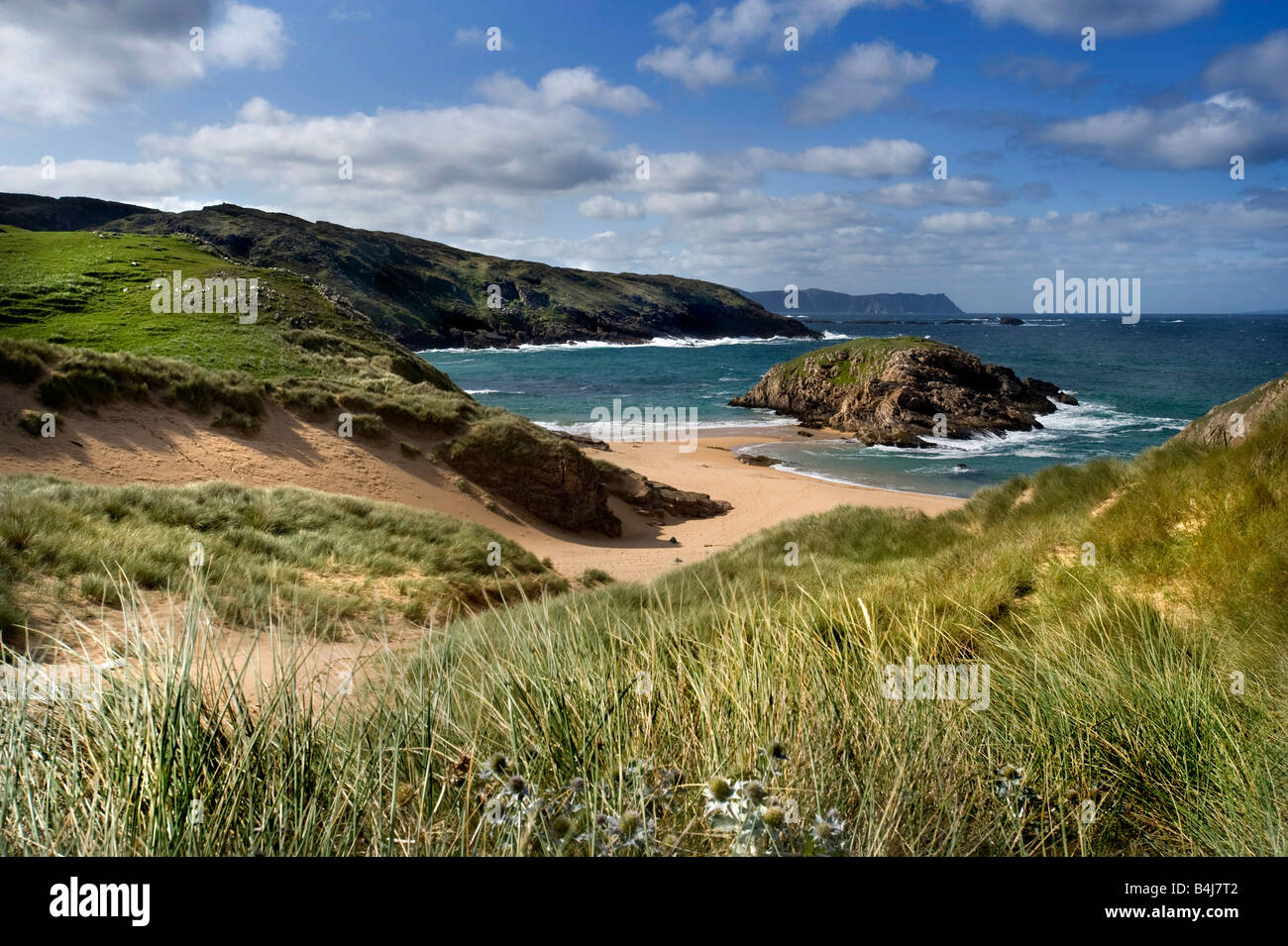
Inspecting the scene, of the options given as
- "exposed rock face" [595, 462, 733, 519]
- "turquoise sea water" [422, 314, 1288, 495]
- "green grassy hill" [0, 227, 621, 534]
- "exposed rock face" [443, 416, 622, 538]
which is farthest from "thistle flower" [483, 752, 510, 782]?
"turquoise sea water" [422, 314, 1288, 495]

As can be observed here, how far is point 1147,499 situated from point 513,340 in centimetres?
10929

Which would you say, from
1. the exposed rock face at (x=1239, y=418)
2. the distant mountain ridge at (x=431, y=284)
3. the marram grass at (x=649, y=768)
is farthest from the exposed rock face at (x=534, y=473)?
the distant mountain ridge at (x=431, y=284)

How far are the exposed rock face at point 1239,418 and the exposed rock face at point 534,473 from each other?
14.1 metres

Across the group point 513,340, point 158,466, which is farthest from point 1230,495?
point 513,340

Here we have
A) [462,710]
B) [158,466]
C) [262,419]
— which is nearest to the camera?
[462,710]

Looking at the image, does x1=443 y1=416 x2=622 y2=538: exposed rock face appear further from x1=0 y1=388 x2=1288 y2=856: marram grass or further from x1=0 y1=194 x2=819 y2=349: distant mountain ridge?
x1=0 y1=194 x2=819 y2=349: distant mountain ridge

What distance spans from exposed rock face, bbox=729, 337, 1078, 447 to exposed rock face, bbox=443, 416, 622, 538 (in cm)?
2274

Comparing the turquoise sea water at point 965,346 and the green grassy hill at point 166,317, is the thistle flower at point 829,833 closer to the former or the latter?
the turquoise sea water at point 965,346

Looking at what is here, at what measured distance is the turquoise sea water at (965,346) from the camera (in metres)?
33.6

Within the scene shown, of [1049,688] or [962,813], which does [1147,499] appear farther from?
[962,813]

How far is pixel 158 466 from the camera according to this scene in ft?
48.4

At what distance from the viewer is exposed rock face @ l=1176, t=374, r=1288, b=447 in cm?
717

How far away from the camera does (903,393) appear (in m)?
42.2

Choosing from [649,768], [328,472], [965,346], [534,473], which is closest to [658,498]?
[534,473]
